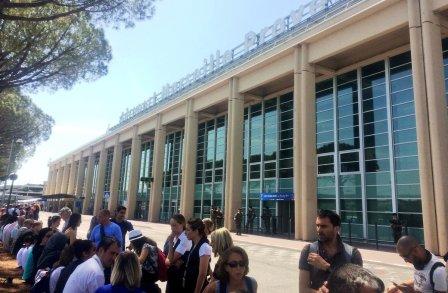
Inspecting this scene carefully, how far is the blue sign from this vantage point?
22.6 metres

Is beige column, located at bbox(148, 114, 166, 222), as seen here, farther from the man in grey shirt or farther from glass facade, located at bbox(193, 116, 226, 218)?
the man in grey shirt

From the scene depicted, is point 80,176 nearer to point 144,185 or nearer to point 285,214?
point 144,185

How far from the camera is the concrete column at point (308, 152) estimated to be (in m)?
19.5

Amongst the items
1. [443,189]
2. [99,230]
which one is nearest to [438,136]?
[443,189]

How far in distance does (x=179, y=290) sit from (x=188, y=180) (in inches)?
1069

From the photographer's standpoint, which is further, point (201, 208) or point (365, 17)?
point (201, 208)

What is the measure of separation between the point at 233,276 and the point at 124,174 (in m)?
47.5

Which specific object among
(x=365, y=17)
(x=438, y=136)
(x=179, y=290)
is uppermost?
(x=365, y=17)

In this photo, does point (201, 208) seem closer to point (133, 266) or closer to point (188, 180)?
point (188, 180)

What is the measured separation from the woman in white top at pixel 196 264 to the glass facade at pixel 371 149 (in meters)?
15.8

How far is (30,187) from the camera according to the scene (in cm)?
13512

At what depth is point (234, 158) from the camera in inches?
1007

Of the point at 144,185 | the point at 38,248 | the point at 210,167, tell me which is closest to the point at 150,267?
the point at 38,248

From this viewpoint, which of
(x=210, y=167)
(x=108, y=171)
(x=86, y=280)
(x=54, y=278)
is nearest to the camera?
(x=86, y=280)
